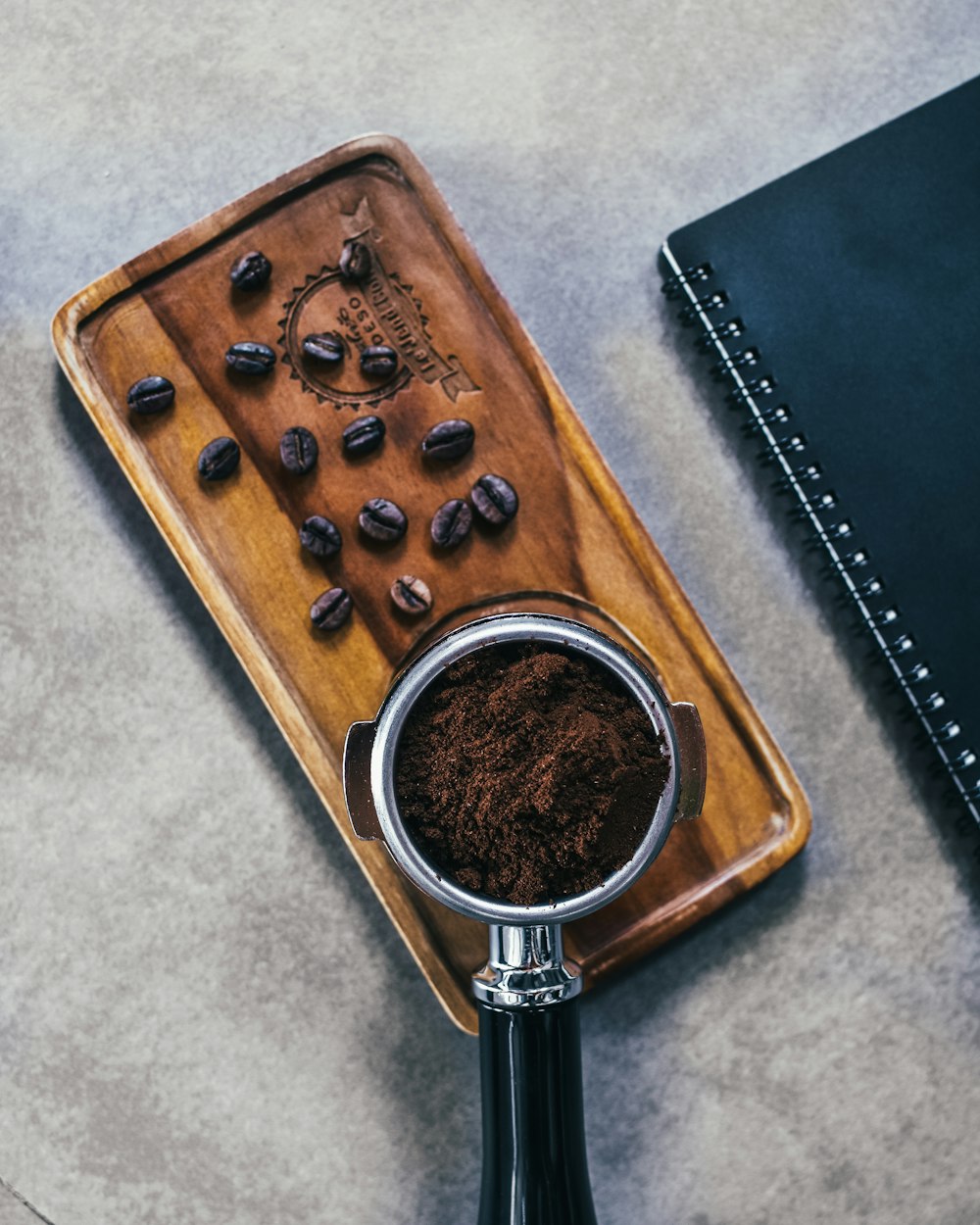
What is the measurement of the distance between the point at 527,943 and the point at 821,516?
43cm

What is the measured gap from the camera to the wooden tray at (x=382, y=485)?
823 millimetres

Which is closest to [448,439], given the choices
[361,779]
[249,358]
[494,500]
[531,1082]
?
[494,500]

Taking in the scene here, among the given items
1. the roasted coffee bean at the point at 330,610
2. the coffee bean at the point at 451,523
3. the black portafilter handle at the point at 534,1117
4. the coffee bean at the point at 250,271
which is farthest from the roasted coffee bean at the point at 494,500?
the black portafilter handle at the point at 534,1117

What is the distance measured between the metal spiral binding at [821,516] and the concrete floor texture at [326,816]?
1.3 inches

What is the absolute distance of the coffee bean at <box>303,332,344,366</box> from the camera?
2.69 ft

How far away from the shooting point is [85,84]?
0.91 m

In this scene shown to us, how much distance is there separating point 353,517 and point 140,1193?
584 mm

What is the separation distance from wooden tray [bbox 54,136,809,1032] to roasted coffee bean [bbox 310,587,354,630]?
0.5 inches

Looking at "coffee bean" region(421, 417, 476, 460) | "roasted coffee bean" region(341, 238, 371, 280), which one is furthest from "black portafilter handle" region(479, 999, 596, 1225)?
"roasted coffee bean" region(341, 238, 371, 280)

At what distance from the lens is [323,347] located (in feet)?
2.70

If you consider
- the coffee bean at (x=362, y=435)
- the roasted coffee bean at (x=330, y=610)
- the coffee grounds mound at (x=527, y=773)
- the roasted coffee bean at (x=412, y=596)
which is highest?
the coffee bean at (x=362, y=435)

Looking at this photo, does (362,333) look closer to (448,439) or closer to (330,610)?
(448,439)

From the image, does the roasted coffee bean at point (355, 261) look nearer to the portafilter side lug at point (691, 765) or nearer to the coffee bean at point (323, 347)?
the coffee bean at point (323, 347)

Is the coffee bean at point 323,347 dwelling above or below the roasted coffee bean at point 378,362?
above
